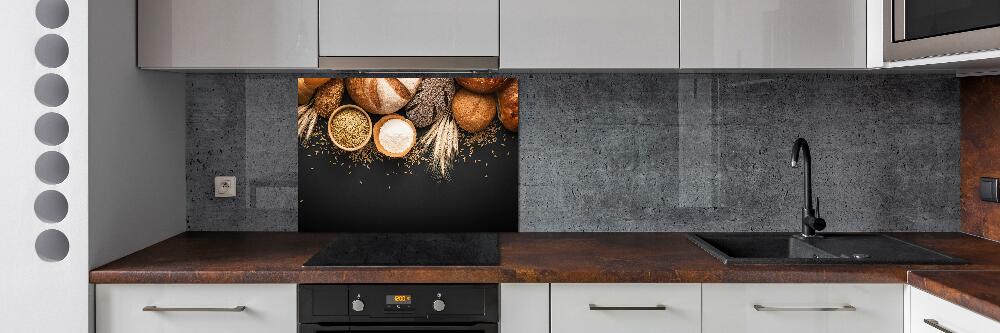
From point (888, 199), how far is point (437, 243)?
158 cm

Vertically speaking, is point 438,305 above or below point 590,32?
below

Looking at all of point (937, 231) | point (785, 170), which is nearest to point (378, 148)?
point (785, 170)

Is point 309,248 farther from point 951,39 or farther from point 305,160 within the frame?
point 951,39

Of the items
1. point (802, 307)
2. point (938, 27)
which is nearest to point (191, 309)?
point (802, 307)

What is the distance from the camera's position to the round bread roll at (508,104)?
8.11ft

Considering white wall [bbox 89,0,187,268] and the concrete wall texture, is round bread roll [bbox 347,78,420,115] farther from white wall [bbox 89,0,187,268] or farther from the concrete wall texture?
white wall [bbox 89,0,187,268]

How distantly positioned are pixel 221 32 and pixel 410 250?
0.85 metres

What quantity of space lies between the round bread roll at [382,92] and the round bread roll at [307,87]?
0.34 ft

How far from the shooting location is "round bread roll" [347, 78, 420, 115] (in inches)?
97.0
